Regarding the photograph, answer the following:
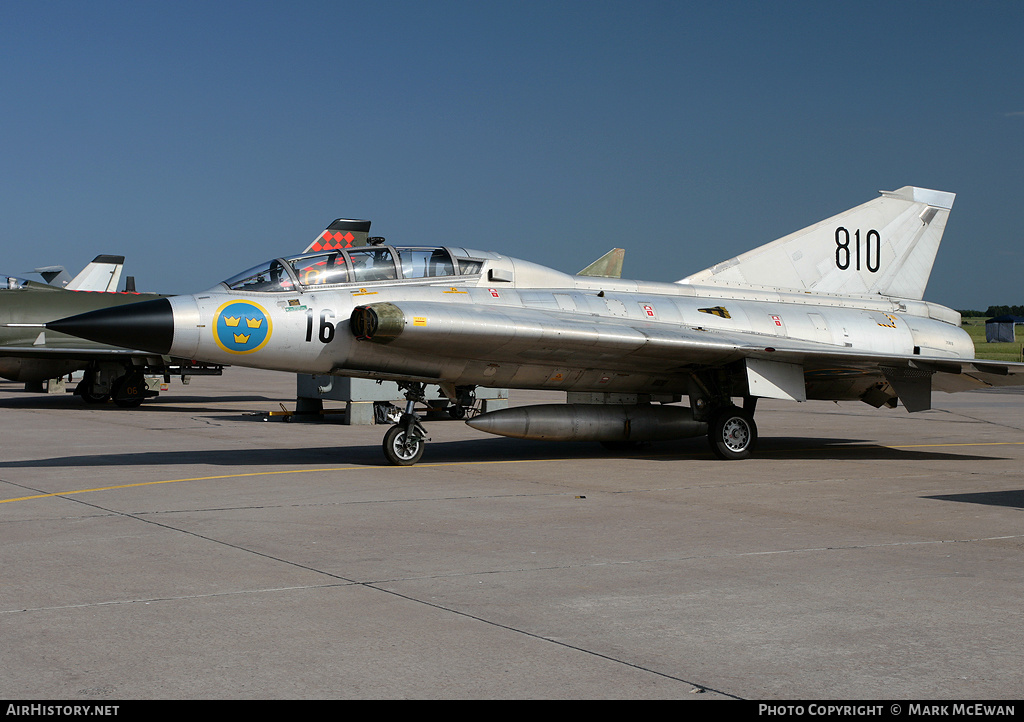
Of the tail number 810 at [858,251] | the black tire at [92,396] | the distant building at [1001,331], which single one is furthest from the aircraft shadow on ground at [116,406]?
the distant building at [1001,331]

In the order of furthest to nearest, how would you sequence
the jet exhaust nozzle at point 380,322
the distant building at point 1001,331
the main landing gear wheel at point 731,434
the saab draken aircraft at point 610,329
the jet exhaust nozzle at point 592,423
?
the distant building at point 1001,331 < the main landing gear wheel at point 731,434 < the jet exhaust nozzle at point 592,423 < the saab draken aircraft at point 610,329 < the jet exhaust nozzle at point 380,322

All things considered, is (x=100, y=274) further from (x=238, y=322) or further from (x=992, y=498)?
(x=992, y=498)

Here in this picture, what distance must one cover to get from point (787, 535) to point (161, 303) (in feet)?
23.6

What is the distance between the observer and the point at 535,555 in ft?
22.1

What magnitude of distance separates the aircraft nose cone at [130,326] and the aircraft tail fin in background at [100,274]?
3568cm

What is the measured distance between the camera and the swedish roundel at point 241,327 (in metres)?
11.0

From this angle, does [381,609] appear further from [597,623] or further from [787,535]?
[787,535]

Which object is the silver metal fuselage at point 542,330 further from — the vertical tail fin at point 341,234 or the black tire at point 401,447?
the vertical tail fin at point 341,234

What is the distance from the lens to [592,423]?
13305 mm

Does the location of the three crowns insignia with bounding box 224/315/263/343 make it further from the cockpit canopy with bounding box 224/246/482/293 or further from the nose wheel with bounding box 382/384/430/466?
the nose wheel with bounding box 382/384/430/466

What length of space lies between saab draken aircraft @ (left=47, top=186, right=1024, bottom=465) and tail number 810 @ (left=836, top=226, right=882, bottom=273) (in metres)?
0.02

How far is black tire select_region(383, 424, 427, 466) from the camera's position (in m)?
12.2

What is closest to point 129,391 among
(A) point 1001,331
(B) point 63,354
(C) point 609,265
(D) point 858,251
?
(B) point 63,354
